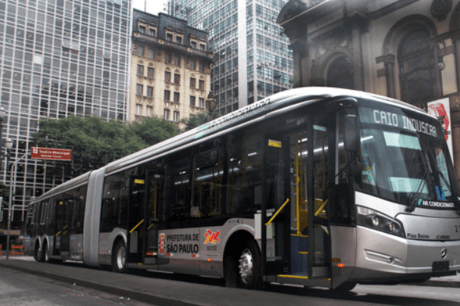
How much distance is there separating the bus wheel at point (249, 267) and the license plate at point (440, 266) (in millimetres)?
2790

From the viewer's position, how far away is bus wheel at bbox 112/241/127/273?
14.2 metres

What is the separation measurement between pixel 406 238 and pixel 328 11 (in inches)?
901

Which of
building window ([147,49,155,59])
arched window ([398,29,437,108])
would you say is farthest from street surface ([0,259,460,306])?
building window ([147,49,155,59])

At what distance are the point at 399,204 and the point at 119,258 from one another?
9.57 m

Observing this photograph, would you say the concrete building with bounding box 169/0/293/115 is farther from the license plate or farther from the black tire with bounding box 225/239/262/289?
the license plate

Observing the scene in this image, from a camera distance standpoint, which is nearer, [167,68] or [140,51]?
[140,51]

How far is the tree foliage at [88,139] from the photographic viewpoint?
45.4m

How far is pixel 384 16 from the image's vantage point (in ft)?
81.4

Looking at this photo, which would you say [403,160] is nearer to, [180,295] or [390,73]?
[180,295]

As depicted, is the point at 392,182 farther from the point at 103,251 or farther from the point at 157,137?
the point at 157,137

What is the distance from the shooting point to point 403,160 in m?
7.26

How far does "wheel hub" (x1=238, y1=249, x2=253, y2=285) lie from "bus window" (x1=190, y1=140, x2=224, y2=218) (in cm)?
107

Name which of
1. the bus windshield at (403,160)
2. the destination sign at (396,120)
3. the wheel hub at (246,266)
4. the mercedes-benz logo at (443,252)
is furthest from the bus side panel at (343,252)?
the wheel hub at (246,266)

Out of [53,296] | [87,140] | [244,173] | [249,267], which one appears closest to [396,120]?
[244,173]
